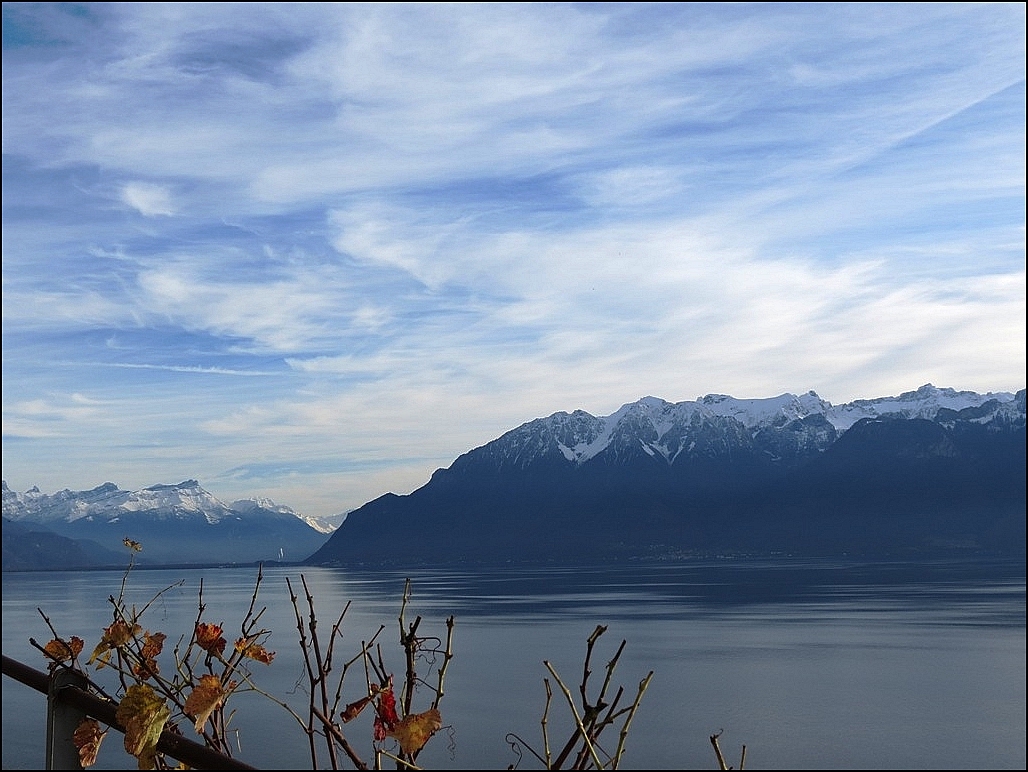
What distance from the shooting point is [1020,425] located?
19262cm

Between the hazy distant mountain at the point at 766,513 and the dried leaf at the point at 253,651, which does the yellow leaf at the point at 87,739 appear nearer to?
the dried leaf at the point at 253,651

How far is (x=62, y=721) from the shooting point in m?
1.26

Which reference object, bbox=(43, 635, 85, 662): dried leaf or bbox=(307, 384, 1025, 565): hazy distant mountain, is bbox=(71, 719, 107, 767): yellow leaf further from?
bbox=(307, 384, 1025, 565): hazy distant mountain

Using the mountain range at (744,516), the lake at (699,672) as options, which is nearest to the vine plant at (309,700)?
the lake at (699,672)

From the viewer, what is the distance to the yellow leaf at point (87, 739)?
1239 millimetres

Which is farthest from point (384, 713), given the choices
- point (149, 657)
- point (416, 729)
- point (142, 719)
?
point (149, 657)

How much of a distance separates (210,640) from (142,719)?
199mm

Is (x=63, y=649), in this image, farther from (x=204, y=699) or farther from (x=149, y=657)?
(x=204, y=699)

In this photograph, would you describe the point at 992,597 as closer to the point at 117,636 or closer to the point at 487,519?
the point at 117,636

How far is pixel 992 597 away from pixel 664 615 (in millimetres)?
24238

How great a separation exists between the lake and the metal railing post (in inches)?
10.9

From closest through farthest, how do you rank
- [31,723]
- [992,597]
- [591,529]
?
[31,723]
[992,597]
[591,529]

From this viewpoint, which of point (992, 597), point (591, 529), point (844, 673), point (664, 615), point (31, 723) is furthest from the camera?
point (591, 529)

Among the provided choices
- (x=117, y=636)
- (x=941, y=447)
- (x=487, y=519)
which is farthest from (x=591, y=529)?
(x=117, y=636)
